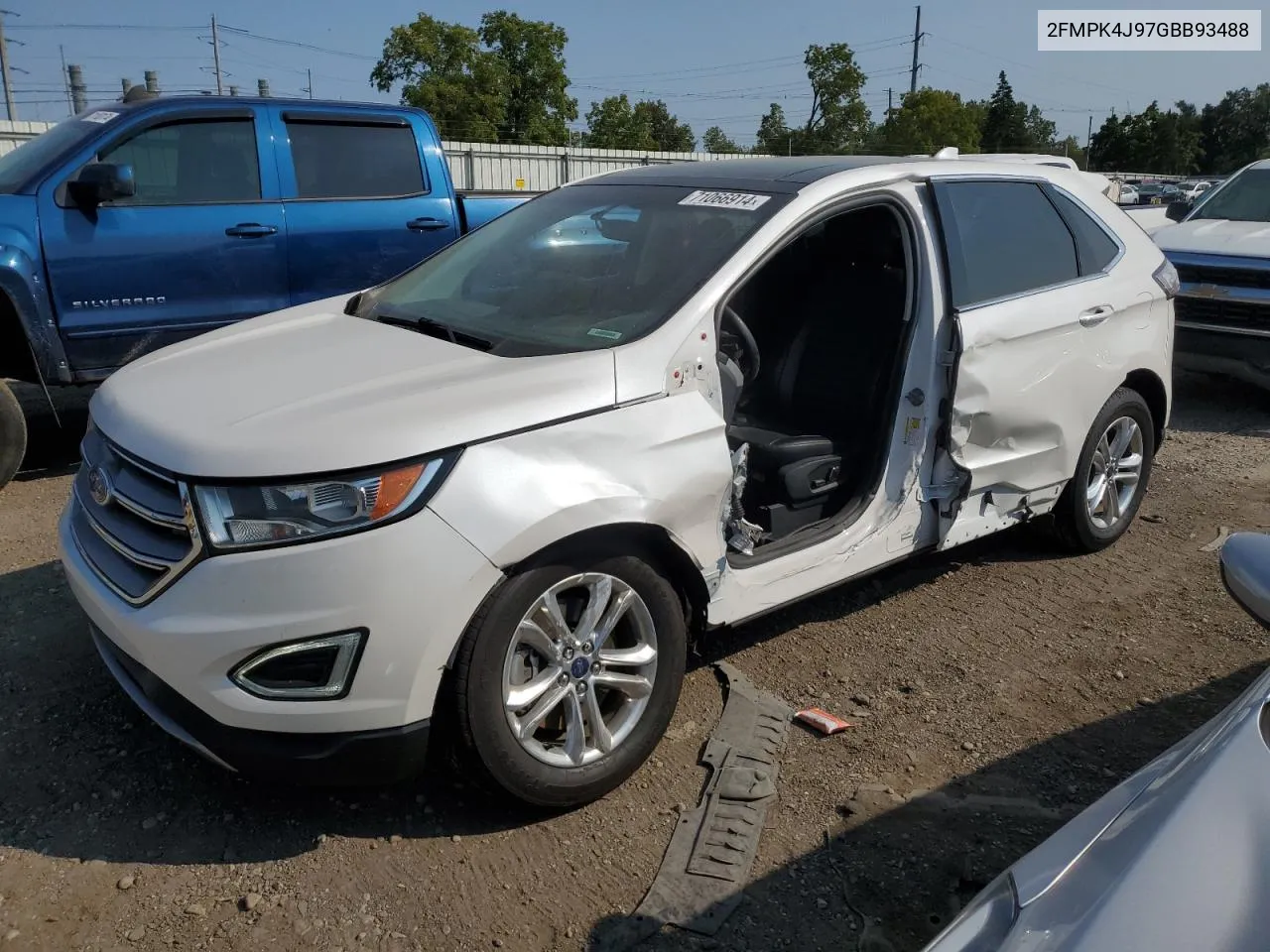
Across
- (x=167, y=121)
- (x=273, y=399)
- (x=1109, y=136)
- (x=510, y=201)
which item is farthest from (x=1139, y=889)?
(x=1109, y=136)

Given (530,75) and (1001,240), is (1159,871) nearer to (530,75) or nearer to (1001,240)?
(1001,240)

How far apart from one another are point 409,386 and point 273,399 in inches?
14.0

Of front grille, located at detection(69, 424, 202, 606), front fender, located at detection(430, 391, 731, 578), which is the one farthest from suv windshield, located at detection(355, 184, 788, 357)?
front grille, located at detection(69, 424, 202, 606)

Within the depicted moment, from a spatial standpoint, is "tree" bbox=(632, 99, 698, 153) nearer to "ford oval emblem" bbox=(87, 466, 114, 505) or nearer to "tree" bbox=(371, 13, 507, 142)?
"tree" bbox=(371, 13, 507, 142)

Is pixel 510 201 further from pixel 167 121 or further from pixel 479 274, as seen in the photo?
pixel 479 274

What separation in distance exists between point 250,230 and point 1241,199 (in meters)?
8.15

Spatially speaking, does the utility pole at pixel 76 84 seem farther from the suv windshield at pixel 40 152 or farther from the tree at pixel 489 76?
the suv windshield at pixel 40 152

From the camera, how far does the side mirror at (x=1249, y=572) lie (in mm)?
2084

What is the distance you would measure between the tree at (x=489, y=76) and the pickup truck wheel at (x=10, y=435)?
43.4 meters

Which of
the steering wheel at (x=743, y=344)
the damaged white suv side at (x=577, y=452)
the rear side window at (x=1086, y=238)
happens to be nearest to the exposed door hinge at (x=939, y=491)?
the damaged white suv side at (x=577, y=452)

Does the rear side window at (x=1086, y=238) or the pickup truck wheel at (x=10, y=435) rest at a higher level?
the rear side window at (x=1086, y=238)

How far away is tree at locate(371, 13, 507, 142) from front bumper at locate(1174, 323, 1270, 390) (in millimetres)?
41991

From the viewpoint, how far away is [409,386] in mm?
2658

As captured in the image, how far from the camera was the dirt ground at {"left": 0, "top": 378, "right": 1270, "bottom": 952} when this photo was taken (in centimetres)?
247
